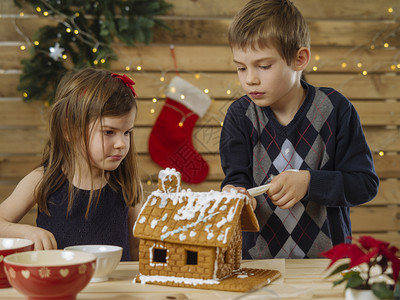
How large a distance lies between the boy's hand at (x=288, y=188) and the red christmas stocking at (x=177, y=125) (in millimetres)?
1952

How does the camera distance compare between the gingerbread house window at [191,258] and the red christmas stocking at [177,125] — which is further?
the red christmas stocking at [177,125]

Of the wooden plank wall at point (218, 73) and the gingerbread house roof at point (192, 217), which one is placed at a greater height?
the wooden plank wall at point (218, 73)

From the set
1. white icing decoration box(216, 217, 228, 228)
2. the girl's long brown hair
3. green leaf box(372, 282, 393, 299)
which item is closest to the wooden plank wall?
the girl's long brown hair

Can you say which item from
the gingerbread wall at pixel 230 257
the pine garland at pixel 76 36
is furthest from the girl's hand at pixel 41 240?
the pine garland at pixel 76 36

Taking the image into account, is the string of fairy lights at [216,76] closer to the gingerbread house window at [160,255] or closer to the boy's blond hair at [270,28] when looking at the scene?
the boy's blond hair at [270,28]

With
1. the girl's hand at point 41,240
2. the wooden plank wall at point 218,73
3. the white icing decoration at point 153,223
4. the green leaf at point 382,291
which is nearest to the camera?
the green leaf at point 382,291

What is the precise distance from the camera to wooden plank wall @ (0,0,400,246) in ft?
10.1

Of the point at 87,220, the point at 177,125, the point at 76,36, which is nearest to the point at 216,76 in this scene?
the point at 177,125

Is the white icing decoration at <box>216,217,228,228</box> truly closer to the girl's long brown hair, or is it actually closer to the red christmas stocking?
the girl's long brown hair

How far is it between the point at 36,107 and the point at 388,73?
7.54 feet

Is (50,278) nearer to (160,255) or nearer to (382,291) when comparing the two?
(160,255)

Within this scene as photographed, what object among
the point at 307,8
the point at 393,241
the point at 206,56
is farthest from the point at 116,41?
the point at 393,241

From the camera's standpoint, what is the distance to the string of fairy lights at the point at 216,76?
2.97 m

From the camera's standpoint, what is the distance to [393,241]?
3430 millimetres
